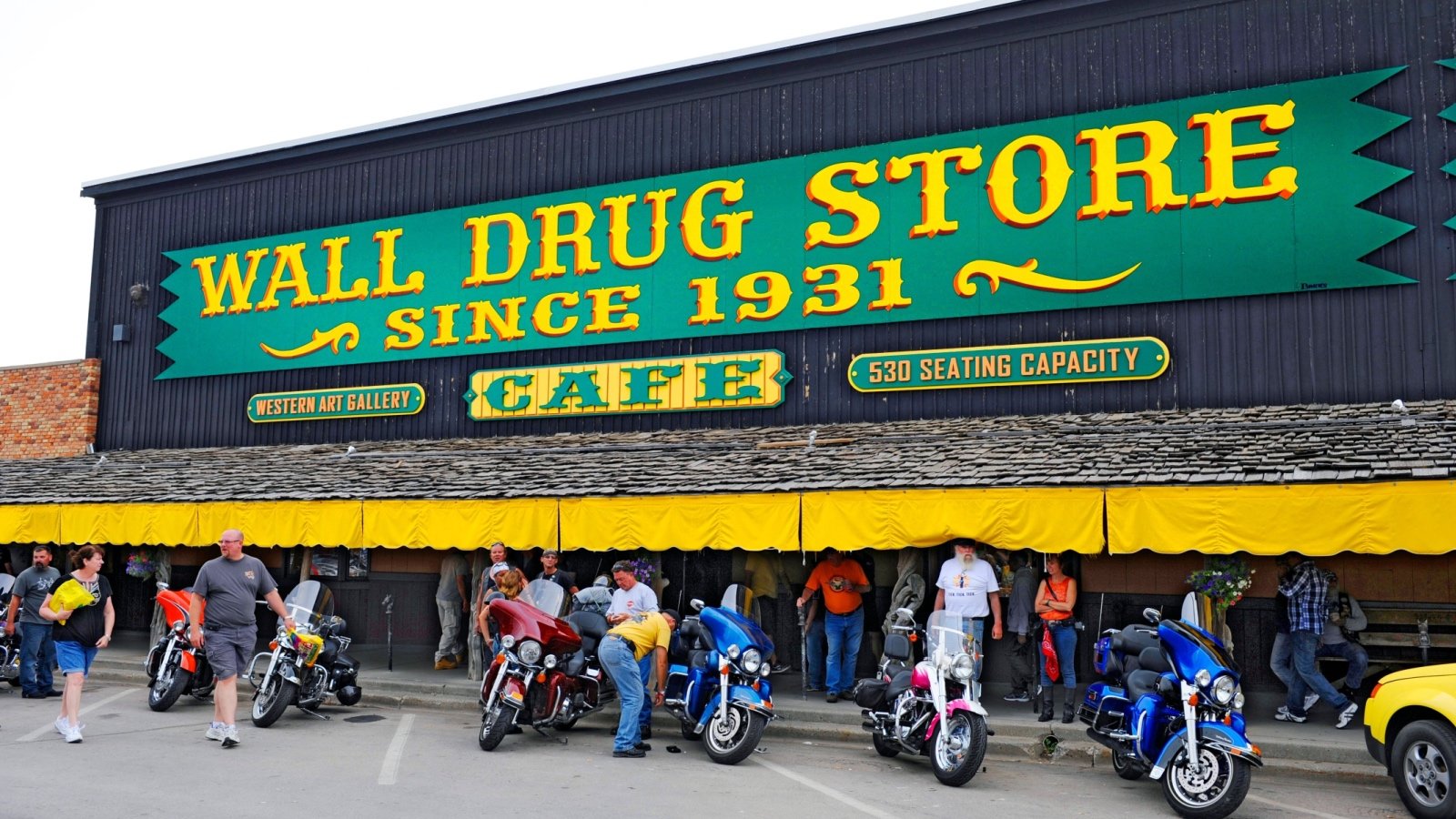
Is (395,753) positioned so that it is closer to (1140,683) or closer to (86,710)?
(86,710)

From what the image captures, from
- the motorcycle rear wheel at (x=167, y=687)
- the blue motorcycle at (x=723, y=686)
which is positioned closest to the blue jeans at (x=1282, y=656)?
the blue motorcycle at (x=723, y=686)

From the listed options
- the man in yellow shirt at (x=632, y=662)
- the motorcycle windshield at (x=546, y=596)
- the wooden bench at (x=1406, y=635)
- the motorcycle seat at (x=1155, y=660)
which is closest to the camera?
the motorcycle seat at (x=1155, y=660)

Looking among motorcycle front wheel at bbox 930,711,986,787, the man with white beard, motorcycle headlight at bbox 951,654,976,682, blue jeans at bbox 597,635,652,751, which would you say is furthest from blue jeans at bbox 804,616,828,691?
motorcycle front wheel at bbox 930,711,986,787

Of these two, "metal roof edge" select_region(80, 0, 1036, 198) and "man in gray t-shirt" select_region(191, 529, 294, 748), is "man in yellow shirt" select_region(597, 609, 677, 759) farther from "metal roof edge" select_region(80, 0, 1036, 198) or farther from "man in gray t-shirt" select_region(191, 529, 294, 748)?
"metal roof edge" select_region(80, 0, 1036, 198)

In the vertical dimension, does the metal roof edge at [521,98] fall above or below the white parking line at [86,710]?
above

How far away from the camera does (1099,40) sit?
15.1 m

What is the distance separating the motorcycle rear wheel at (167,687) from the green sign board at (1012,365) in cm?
888

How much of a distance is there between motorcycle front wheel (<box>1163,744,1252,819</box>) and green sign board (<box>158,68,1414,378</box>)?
763 cm

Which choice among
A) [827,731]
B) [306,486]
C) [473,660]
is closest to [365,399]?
[306,486]

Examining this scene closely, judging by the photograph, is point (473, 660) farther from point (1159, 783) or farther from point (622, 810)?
point (1159, 783)

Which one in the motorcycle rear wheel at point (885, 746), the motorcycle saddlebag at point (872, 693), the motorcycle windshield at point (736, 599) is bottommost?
the motorcycle rear wheel at point (885, 746)

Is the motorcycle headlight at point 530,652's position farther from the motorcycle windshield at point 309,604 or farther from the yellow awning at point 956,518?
the yellow awning at point 956,518

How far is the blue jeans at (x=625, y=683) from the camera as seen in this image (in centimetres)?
1001

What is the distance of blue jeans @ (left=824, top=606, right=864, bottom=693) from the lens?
12891 millimetres
